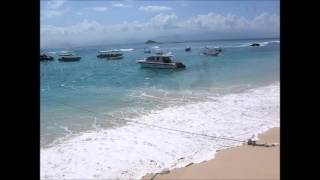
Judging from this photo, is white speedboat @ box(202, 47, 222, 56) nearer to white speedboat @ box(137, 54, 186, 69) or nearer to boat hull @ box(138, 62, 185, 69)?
boat hull @ box(138, 62, 185, 69)

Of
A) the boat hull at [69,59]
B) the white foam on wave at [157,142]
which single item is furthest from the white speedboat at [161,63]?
the white foam on wave at [157,142]

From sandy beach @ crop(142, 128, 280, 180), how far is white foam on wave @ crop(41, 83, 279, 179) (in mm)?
399

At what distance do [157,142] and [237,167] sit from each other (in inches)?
138

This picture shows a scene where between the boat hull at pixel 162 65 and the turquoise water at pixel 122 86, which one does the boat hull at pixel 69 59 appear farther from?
the boat hull at pixel 162 65

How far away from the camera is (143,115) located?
1369cm

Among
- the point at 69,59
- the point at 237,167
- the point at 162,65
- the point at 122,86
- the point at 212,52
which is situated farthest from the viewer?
the point at 212,52

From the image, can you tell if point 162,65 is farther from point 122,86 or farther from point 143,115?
point 143,115

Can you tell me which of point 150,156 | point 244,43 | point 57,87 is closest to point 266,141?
point 150,156

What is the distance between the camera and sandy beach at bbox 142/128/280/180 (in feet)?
21.0

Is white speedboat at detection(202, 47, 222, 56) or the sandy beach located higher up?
white speedboat at detection(202, 47, 222, 56)

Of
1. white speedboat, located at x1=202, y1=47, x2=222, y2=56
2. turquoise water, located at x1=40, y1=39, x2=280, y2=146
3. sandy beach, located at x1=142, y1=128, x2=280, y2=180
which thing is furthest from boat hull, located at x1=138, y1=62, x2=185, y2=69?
sandy beach, located at x1=142, y1=128, x2=280, y2=180

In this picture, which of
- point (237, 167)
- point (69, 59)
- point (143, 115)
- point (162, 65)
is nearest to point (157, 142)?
point (237, 167)
